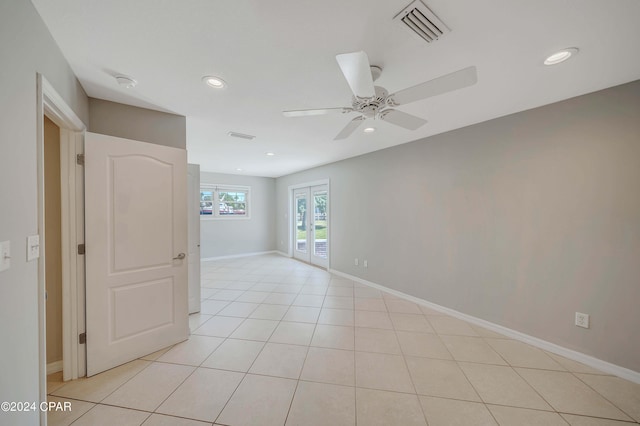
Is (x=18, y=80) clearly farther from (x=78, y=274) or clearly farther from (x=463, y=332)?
(x=463, y=332)

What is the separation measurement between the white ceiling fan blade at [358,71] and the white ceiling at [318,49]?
27 cm

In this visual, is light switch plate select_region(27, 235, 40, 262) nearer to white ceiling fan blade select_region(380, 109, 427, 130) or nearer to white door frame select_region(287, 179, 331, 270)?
white ceiling fan blade select_region(380, 109, 427, 130)

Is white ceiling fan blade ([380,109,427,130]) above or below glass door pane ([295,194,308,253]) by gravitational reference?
above

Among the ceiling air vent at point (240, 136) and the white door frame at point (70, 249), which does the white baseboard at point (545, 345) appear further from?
the white door frame at point (70, 249)

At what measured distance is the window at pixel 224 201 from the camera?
19.9 ft

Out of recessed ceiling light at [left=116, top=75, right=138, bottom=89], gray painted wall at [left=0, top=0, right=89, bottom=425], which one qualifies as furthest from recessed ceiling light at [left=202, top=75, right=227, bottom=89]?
gray painted wall at [left=0, top=0, right=89, bottom=425]

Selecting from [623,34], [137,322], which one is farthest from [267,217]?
[623,34]

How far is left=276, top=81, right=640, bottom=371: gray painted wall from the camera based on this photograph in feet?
6.19

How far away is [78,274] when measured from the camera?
1.80 meters

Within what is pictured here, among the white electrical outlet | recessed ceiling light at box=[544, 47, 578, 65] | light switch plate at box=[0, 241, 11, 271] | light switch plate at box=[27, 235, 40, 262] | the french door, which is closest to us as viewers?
light switch plate at box=[0, 241, 11, 271]

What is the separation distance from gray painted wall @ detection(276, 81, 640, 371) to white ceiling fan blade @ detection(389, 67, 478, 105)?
176 cm

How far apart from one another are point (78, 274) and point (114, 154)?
1029mm

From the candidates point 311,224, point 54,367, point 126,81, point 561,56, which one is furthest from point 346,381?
point 311,224

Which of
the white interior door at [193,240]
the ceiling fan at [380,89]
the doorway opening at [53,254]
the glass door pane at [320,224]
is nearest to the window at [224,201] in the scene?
the glass door pane at [320,224]
